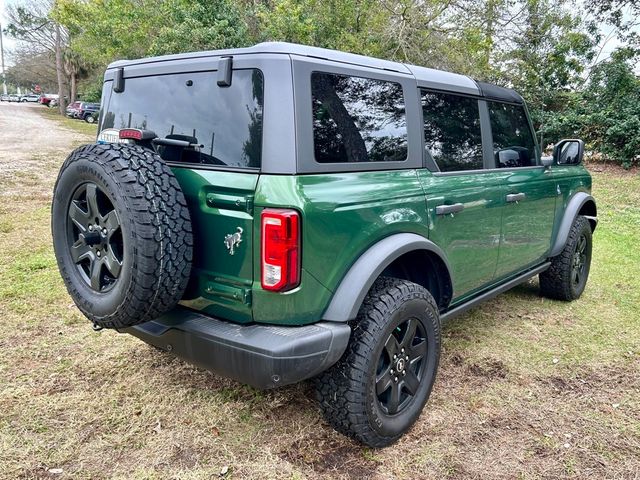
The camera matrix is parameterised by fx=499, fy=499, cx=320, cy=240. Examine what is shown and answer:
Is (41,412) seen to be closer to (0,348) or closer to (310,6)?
(0,348)

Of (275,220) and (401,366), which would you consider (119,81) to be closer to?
(275,220)

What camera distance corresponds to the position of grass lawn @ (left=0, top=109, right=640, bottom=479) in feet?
7.79

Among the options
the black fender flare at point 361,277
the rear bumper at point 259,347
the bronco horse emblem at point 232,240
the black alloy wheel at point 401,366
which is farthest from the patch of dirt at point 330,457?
the bronco horse emblem at point 232,240

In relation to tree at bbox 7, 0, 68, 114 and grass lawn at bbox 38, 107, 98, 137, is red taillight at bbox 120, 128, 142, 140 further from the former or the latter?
tree at bbox 7, 0, 68, 114

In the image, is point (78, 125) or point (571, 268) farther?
point (78, 125)

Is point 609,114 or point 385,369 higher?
point 609,114

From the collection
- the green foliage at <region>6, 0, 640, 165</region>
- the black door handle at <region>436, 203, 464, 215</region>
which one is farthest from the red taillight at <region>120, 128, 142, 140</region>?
the green foliage at <region>6, 0, 640, 165</region>

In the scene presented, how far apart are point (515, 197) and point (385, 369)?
1671 millimetres

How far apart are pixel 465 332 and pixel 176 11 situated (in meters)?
12.5

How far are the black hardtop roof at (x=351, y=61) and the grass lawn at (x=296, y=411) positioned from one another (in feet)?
5.95

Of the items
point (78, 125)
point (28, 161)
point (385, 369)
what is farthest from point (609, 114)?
point (78, 125)

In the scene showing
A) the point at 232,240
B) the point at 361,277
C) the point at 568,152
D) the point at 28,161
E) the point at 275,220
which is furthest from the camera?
the point at 28,161

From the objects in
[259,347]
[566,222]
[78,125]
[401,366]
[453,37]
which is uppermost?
[453,37]

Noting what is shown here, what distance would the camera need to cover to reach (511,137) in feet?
12.1
